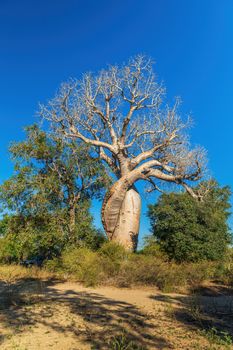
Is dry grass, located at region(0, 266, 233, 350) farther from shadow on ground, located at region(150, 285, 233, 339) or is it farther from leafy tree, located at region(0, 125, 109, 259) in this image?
leafy tree, located at region(0, 125, 109, 259)

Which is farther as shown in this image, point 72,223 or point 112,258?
point 72,223

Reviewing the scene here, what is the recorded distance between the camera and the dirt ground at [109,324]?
3.13m

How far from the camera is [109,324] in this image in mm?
3811

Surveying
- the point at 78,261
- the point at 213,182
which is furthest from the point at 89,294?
the point at 213,182

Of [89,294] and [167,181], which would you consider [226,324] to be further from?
[167,181]

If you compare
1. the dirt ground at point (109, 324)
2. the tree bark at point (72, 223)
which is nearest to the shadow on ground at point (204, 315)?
the dirt ground at point (109, 324)

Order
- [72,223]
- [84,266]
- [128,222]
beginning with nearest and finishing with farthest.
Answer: [84,266], [72,223], [128,222]

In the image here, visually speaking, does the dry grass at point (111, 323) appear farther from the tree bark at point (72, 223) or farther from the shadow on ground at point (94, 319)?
the tree bark at point (72, 223)

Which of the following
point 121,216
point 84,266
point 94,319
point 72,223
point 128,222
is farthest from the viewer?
point 121,216

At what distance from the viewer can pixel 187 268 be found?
8.79 meters

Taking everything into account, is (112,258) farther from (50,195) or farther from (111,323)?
(111,323)

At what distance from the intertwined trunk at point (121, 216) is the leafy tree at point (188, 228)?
4.35 ft

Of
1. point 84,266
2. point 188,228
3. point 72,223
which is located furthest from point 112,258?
point 188,228

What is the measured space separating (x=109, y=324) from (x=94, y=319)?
35 centimetres
